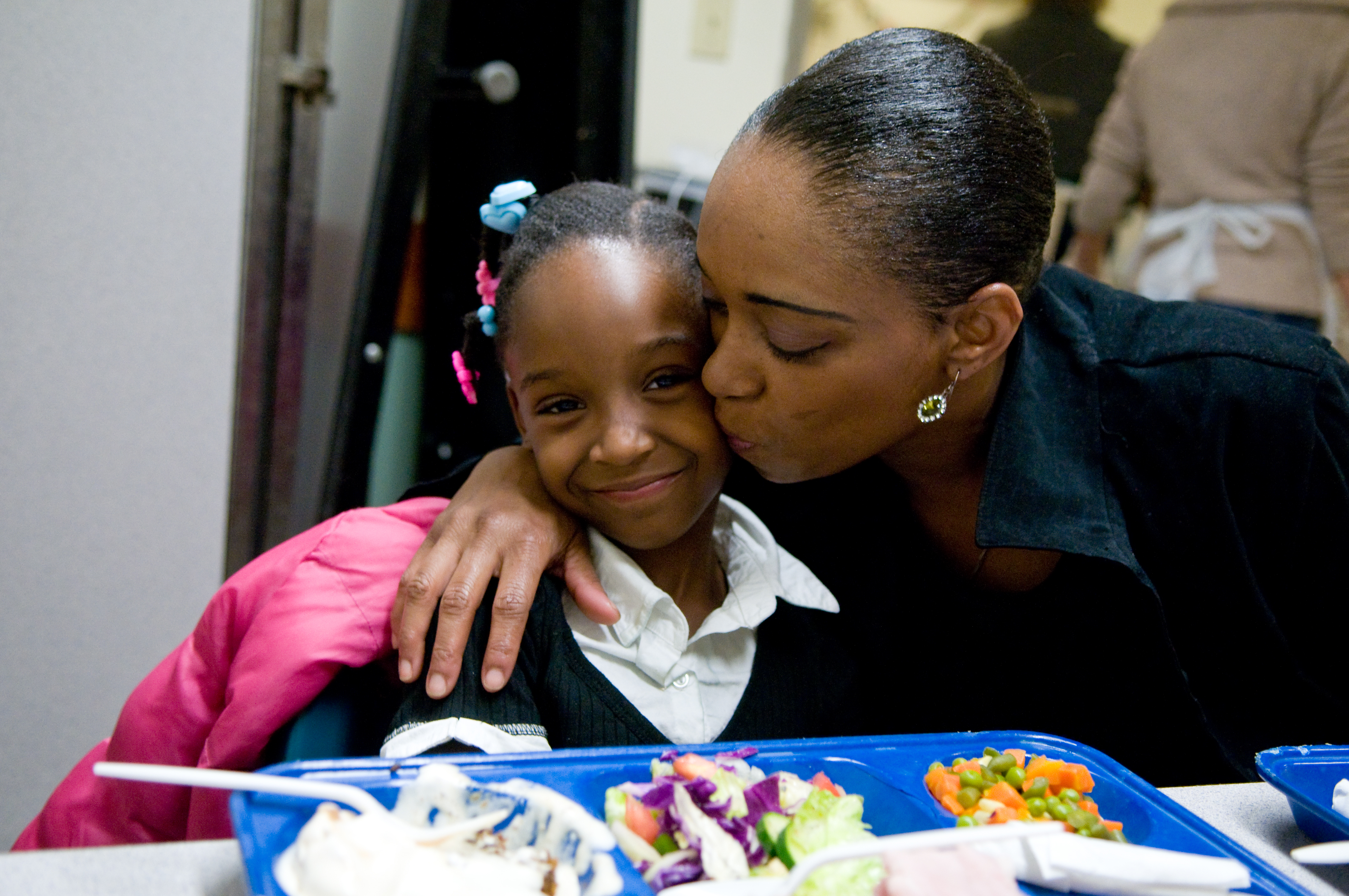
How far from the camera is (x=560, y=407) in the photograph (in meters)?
1.08

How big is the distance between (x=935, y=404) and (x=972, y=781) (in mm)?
423

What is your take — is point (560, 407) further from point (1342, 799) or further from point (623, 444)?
point (1342, 799)

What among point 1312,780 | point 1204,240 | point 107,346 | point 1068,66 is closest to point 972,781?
point 1312,780

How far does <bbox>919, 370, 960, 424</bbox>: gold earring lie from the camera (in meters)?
1.11

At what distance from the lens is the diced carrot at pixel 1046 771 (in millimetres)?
887

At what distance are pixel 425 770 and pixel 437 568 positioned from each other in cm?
28

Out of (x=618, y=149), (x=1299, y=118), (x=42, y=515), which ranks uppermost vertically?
(x=1299, y=118)

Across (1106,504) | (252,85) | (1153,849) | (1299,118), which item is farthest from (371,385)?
(1299,118)

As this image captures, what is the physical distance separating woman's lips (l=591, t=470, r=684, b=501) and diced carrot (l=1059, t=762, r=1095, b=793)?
1.51 feet

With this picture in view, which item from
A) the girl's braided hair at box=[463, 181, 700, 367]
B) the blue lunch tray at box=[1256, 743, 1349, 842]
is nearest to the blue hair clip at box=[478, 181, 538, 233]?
the girl's braided hair at box=[463, 181, 700, 367]

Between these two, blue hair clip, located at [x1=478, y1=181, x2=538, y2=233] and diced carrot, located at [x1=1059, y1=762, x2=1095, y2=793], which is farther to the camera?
blue hair clip, located at [x1=478, y1=181, x2=538, y2=233]

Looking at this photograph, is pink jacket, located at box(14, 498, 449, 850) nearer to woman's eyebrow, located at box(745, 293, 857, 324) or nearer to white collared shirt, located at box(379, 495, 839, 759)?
white collared shirt, located at box(379, 495, 839, 759)

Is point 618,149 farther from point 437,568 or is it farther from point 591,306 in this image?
point 437,568

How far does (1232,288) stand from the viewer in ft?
7.46
